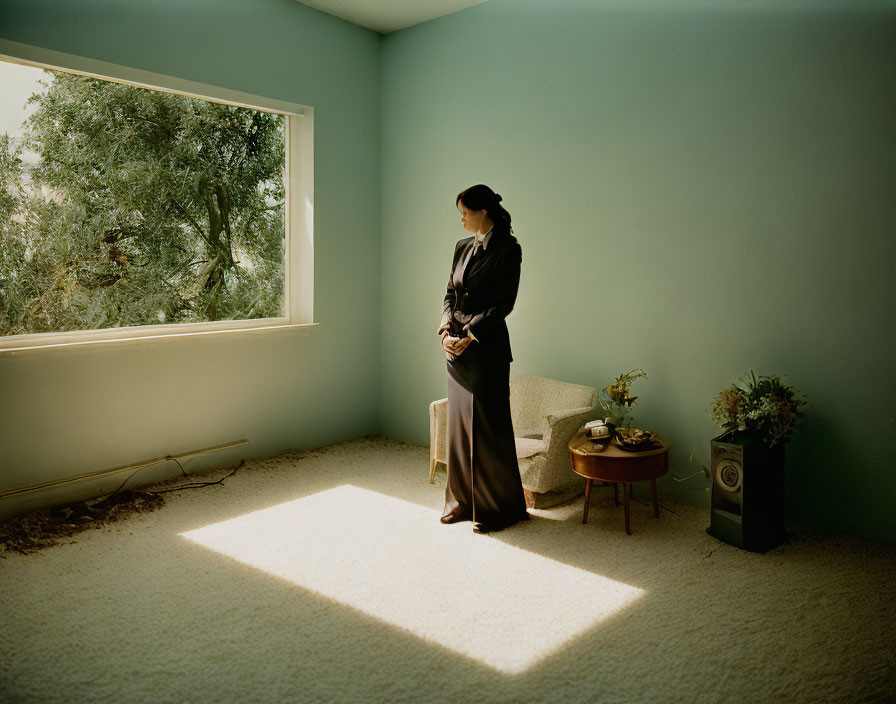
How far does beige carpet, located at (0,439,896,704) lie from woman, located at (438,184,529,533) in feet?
0.85

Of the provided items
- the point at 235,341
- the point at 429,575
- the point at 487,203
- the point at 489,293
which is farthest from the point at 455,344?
the point at 235,341

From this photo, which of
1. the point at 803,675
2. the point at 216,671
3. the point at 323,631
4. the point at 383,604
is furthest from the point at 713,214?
the point at 216,671

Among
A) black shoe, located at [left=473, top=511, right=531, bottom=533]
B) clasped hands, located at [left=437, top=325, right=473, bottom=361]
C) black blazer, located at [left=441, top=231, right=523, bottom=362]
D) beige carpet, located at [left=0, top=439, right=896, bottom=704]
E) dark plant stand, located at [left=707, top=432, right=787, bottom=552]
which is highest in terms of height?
black blazer, located at [left=441, top=231, right=523, bottom=362]

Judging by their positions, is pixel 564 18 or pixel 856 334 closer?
pixel 856 334

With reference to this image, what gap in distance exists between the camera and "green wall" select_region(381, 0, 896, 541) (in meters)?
3.39

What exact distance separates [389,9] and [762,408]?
368cm

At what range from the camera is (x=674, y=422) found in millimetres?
4039

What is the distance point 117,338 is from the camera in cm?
416

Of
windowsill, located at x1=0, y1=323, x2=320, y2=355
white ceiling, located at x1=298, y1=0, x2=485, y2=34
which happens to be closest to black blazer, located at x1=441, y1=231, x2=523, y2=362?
windowsill, located at x1=0, y1=323, x2=320, y2=355

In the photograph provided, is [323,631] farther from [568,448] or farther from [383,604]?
[568,448]

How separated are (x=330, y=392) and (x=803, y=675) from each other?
147 inches

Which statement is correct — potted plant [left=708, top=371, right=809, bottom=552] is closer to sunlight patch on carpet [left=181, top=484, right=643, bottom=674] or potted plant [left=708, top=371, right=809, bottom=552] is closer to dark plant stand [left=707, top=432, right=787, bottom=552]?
dark plant stand [left=707, top=432, right=787, bottom=552]

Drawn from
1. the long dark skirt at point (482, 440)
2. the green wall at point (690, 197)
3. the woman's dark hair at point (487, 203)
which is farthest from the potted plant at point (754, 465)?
the woman's dark hair at point (487, 203)

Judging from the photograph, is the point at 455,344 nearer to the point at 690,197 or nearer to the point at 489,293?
the point at 489,293
